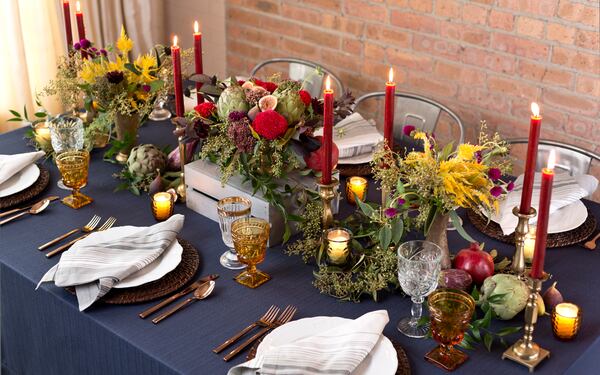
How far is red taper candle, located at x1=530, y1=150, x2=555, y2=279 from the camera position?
125 cm

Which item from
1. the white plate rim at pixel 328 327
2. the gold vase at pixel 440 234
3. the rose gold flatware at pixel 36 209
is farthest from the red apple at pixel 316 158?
the rose gold flatware at pixel 36 209

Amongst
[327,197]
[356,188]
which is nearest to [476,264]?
[327,197]

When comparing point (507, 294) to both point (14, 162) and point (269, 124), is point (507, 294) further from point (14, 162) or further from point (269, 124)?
point (14, 162)

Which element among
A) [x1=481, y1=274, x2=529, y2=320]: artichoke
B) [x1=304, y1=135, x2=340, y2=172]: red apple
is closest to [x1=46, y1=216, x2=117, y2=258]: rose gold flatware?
[x1=304, y1=135, x2=340, y2=172]: red apple

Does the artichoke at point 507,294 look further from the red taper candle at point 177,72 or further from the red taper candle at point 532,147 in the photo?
the red taper candle at point 177,72

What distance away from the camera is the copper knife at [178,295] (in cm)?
148

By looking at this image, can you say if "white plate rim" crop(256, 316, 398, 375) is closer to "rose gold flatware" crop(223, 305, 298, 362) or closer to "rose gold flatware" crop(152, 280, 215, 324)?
"rose gold flatware" crop(223, 305, 298, 362)

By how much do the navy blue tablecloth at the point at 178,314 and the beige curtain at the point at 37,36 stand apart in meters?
1.41

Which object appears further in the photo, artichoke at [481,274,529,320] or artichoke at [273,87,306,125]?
artichoke at [273,87,306,125]

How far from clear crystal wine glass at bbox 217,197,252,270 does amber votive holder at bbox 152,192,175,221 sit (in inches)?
8.5

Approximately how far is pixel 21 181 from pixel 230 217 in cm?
68

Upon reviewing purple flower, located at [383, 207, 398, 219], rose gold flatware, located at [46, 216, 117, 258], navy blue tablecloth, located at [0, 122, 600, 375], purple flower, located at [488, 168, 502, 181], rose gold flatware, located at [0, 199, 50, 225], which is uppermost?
purple flower, located at [488, 168, 502, 181]

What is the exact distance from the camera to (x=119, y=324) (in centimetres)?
146

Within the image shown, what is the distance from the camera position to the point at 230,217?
1.59 m
